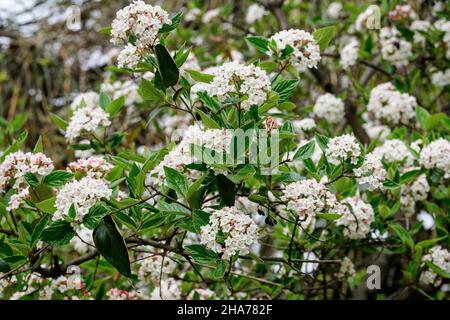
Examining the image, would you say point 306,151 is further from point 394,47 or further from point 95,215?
point 394,47

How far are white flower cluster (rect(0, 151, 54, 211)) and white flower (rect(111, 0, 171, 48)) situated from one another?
287 mm

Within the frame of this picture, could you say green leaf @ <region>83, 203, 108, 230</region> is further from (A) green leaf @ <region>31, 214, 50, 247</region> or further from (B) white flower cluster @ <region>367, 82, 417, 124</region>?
(B) white flower cluster @ <region>367, 82, 417, 124</region>

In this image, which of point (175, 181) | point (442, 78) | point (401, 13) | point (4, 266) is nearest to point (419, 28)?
point (401, 13)

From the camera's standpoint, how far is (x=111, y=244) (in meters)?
1.02

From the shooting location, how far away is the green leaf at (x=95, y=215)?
3.26 feet

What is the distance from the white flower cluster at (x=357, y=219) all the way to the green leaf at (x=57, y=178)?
653mm

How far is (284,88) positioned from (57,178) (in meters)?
0.46

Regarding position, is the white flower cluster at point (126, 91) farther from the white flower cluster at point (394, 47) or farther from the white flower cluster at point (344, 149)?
the white flower cluster at point (344, 149)

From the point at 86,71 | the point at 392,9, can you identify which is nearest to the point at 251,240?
the point at 392,9

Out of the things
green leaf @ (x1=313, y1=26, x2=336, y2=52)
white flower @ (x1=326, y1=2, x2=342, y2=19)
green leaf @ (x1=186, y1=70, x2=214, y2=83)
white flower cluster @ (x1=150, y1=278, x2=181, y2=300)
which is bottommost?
white flower cluster @ (x1=150, y1=278, x2=181, y2=300)

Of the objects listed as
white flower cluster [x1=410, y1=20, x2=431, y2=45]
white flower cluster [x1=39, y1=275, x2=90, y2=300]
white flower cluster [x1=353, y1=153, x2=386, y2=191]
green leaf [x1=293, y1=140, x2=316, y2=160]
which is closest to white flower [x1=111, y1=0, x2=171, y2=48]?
green leaf [x1=293, y1=140, x2=316, y2=160]

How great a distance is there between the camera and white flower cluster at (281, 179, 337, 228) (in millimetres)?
1045
